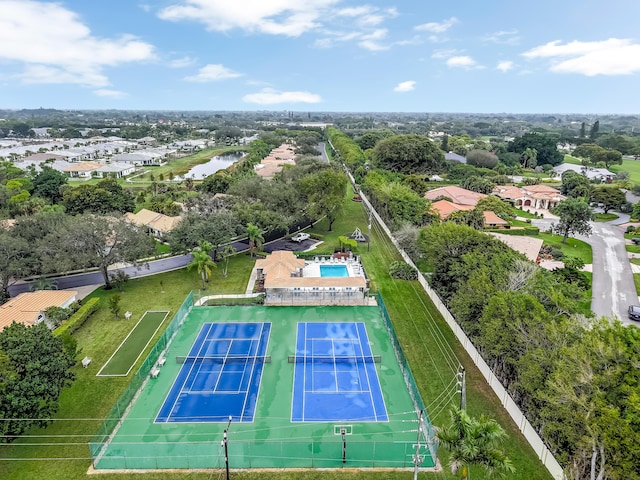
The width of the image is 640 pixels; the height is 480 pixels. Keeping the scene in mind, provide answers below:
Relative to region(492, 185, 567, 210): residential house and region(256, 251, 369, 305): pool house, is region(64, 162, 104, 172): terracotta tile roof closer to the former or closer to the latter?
region(256, 251, 369, 305): pool house

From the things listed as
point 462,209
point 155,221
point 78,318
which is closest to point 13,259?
point 78,318

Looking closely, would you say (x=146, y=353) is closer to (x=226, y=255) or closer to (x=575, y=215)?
(x=226, y=255)

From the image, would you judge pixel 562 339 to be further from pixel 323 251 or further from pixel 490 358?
pixel 323 251

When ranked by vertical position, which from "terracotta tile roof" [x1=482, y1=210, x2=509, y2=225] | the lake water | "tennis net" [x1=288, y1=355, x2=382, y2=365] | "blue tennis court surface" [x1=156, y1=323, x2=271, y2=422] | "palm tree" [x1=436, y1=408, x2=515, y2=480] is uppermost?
"palm tree" [x1=436, y1=408, x2=515, y2=480]

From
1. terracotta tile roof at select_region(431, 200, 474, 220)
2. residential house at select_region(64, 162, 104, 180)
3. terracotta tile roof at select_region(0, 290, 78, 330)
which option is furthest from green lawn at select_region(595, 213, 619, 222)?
residential house at select_region(64, 162, 104, 180)

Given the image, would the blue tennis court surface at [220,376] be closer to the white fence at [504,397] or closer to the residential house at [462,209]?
Result: the white fence at [504,397]
